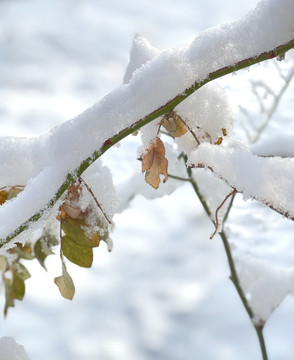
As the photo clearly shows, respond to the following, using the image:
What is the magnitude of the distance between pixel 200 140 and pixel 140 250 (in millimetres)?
2268

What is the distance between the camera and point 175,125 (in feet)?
1.92

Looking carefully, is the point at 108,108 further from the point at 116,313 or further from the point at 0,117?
the point at 0,117

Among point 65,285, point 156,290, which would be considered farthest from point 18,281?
point 156,290

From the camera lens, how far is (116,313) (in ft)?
8.34

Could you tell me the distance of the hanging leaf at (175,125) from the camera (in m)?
0.58

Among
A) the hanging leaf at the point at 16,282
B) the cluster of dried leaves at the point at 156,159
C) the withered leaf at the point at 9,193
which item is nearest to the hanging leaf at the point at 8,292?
the hanging leaf at the point at 16,282

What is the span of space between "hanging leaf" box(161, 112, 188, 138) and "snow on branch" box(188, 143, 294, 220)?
93 mm

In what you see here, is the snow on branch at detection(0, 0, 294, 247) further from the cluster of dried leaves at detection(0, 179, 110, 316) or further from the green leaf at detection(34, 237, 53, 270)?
the green leaf at detection(34, 237, 53, 270)

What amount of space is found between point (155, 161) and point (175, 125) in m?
0.05

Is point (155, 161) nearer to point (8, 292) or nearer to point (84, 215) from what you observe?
point (84, 215)

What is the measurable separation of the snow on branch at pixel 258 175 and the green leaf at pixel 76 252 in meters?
0.18

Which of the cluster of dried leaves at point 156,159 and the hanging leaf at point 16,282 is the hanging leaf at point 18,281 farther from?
the cluster of dried leaves at point 156,159

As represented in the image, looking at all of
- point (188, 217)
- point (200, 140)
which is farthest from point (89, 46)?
point (200, 140)

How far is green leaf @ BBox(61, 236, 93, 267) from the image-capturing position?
1.90 ft
